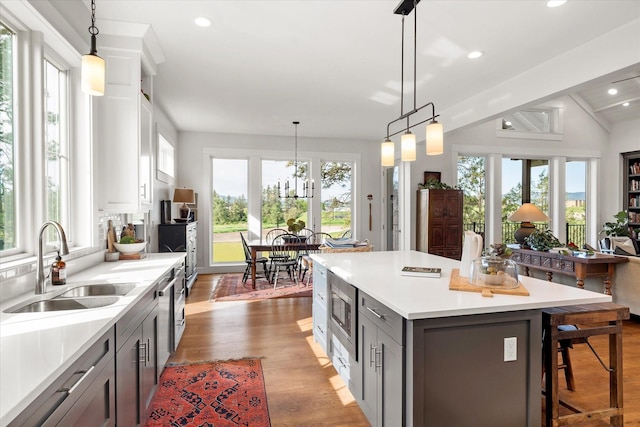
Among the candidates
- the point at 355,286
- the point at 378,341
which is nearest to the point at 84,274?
the point at 355,286

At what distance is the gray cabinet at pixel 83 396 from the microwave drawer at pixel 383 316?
1.20 metres

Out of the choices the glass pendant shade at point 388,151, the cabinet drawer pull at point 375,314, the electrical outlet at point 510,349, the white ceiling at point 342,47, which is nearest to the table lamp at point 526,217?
the white ceiling at point 342,47

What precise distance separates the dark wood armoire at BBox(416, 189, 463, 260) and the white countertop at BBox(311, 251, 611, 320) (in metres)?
3.71

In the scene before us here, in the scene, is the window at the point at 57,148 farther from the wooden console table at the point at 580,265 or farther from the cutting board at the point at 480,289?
the wooden console table at the point at 580,265

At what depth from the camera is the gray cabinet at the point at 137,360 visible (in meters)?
1.59

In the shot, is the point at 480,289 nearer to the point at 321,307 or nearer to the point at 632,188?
the point at 321,307

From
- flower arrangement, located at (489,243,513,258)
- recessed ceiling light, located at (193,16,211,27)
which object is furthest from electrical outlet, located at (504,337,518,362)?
recessed ceiling light, located at (193,16,211,27)

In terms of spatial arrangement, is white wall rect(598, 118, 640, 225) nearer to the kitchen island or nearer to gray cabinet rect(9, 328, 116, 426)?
the kitchen island

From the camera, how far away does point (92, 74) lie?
5.76 feet

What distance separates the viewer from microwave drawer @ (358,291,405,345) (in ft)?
5.36

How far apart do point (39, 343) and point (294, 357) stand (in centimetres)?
222

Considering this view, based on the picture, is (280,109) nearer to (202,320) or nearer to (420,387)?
(202,320)

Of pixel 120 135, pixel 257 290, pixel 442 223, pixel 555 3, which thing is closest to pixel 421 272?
pixel 555 3

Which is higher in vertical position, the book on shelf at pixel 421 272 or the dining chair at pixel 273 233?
the book on shelf at pixel 421 272
